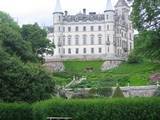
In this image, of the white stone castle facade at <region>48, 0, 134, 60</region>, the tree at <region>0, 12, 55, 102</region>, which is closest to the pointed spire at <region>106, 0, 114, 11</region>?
the white stone castle facade at <region>48, 0, 134, 60</region>

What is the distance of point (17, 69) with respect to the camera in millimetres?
39000

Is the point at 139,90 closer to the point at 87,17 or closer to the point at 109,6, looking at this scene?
the point at 109,6

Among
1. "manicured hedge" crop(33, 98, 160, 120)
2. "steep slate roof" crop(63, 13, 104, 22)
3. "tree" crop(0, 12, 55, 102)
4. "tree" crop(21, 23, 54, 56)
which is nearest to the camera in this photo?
"manicured hedge" crop(33, 98, 160, 120)

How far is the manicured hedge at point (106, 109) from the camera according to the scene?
2759 centimetres

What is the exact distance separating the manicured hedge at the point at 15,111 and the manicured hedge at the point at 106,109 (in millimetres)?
3670

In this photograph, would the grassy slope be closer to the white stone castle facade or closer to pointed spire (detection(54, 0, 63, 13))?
the white stone castle facade

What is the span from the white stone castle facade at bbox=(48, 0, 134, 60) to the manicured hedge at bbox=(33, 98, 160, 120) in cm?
9044

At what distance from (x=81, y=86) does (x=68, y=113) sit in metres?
47.2

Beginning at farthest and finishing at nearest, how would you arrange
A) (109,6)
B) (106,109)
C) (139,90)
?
(109,6), (139,90), (106,109)

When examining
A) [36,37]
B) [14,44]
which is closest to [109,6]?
[36,37]

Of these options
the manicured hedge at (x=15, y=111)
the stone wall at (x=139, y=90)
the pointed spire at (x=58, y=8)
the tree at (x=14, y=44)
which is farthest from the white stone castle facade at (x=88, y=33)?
the manicured hedge at (x=15, y=111)

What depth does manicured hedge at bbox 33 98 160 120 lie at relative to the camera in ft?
90.5

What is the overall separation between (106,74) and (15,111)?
194ft

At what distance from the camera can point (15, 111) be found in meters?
33.4
